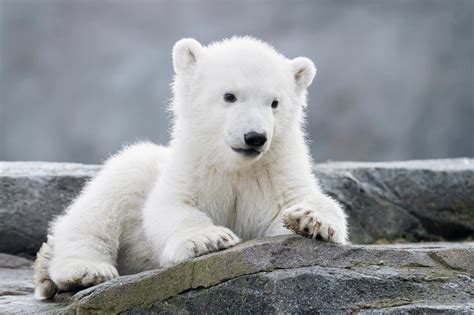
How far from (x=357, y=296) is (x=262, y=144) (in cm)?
111

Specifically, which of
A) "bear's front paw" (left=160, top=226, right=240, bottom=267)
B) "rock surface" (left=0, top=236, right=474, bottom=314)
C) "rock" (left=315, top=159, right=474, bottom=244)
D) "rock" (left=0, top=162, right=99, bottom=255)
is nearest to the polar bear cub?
"bear's front paw" (left=160, top=226, right=240, bottom=267)

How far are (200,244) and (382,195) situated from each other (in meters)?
3.25

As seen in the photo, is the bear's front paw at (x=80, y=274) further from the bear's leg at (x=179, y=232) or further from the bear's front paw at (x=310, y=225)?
the bear's front paw at (x=310, y=225)

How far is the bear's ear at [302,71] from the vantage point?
532 centimetres

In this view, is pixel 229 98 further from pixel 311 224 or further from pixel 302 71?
pixel 311 224

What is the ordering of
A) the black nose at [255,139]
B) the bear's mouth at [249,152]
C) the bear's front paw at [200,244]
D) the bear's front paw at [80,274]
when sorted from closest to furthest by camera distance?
the bear's front paw at [200,244], the black nose at [255,139], the bear's mouth at [249,152], the bear's front paw at [80,274]

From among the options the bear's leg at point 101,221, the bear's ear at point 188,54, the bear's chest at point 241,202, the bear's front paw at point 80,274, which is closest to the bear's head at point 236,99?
the bear's ear at point 188,54

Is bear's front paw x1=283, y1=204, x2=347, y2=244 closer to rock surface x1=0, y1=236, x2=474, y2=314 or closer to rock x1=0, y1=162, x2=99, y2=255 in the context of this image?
rock surface x1=0, y1=236, x2=474, y2=314

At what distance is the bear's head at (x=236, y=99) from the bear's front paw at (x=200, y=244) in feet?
1.65

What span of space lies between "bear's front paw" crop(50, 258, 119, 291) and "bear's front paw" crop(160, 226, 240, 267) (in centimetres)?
56

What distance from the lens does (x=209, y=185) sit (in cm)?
494

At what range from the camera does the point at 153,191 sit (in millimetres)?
5207

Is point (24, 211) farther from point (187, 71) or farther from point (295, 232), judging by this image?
point (295, 232)

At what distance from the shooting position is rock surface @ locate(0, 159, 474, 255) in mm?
6840
